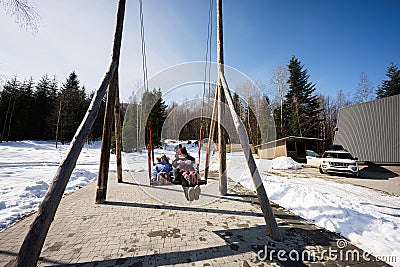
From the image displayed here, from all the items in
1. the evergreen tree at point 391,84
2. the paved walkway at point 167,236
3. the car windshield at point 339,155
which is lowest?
the paved walkway at point 167,236

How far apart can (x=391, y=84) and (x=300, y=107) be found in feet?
54.1

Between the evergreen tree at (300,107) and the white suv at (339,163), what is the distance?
13500 millimetres

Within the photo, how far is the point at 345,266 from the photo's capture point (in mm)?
2234

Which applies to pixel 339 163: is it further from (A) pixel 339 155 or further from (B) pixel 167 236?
(B) pixel 167 236

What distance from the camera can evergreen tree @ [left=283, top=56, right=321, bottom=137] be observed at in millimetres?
24969

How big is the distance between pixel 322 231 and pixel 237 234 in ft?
5.06

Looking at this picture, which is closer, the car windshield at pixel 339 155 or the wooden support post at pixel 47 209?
the wooden support post at pixel 47 209

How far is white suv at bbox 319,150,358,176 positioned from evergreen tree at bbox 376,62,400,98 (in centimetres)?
2718

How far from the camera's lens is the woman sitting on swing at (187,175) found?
3849 millimetres

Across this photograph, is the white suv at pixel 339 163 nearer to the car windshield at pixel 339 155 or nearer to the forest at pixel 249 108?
the car windshield at pixel 339 155

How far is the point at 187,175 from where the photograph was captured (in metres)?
4.03

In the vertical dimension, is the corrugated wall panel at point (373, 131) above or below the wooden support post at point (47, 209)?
above

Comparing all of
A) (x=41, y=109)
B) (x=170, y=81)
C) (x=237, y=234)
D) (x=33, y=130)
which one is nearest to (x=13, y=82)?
(x=41, y=109)
